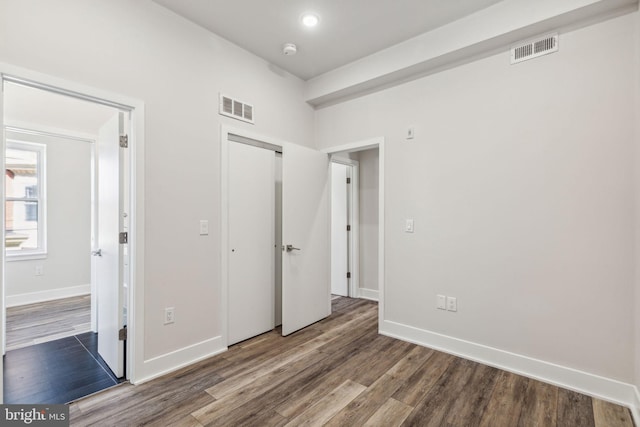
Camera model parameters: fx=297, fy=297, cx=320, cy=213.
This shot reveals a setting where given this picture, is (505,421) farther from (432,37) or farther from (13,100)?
(13,100)

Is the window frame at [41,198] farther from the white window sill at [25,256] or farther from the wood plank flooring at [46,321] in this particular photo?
the wood plank flooring at [46,321]

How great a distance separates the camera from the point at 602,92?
6.95 feet

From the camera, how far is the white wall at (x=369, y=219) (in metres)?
4.54

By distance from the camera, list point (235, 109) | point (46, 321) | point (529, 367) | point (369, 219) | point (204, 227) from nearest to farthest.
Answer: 1. point (529, 367)
2. point (204, 227)
3. point (235, 109)
4. point (46, 321)
5. point (369, 219)

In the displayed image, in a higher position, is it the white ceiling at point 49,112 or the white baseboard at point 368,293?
the white ceiling at point 49,112

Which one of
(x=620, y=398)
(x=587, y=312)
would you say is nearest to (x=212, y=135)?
(x=587, y=312)

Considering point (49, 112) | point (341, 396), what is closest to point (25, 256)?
point (49, 112)

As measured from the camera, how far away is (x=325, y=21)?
2.55 m

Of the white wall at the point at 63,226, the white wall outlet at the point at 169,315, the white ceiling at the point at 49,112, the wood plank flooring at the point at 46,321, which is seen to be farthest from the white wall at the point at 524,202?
the white wall at the point at 63,226

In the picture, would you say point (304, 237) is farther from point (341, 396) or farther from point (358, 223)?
point (341, 396)

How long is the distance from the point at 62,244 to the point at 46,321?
153cm

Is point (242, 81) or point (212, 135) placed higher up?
point (242, 81)

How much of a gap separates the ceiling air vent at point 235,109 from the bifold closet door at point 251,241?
27cm

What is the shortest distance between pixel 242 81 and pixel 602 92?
9.69 feet
